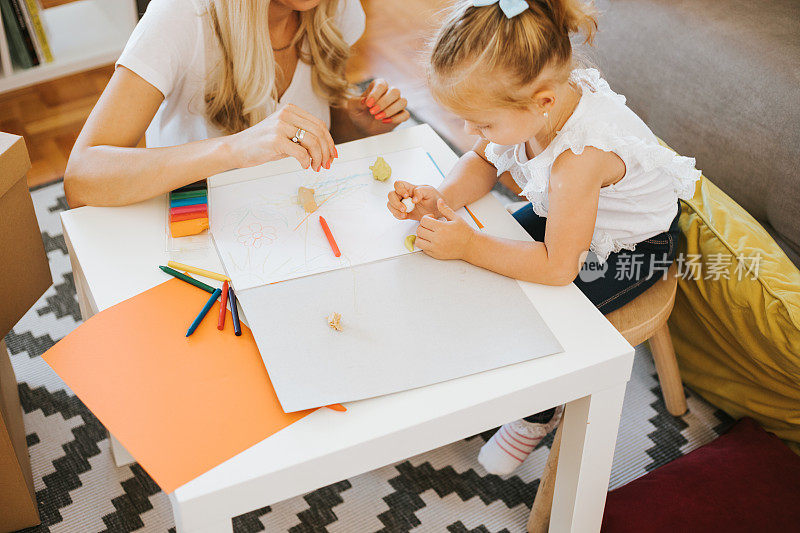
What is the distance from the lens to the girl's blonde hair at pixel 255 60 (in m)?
1.15

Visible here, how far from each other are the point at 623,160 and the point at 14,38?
197 cm

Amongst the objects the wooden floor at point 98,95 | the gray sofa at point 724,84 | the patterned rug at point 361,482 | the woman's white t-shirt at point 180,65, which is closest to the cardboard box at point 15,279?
the patterned rug at point 361,482

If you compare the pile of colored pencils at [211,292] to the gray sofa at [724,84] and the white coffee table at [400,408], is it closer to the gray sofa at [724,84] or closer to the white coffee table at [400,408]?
the white coffee table at [400,408]

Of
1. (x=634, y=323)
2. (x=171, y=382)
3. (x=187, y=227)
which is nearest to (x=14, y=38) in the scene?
(x=187, y=227)

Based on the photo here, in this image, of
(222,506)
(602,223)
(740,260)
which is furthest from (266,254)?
(740,260)

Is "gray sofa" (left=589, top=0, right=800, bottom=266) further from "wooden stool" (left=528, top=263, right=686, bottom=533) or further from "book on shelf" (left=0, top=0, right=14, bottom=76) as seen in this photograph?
"book on shelf" (left=0, top=0, right=14, bottom=76)

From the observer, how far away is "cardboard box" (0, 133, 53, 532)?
1.10 meters

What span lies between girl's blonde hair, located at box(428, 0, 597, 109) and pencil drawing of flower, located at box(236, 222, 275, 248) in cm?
29

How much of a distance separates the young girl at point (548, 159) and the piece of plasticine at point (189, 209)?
10.1 inches

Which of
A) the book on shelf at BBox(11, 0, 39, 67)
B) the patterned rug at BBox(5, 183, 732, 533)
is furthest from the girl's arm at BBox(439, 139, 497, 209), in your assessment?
the book on shelf at BBox(11, 0, 39, 67)

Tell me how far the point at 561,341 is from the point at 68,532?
888mm

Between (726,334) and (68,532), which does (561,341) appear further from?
(68,532)

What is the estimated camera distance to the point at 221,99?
48.3 inches

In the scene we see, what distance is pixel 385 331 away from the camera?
0.85 meters
